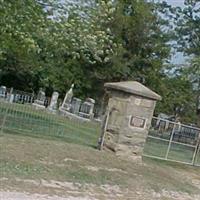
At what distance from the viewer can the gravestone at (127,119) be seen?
1512cm

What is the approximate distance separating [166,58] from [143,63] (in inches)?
99.7

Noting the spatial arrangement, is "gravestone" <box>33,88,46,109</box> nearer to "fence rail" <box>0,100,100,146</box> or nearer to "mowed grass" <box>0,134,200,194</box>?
"fence rail" <box>0,100,100,146</box>

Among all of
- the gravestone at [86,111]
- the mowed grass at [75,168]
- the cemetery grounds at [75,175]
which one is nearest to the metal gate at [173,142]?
the cemetery grounds at [75,175]

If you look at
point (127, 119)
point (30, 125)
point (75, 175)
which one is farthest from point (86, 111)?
point (75, 175)

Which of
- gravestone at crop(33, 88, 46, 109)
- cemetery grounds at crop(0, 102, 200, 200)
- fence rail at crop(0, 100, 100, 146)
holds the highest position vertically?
gravestone at crop(33, 88, 46, 109)

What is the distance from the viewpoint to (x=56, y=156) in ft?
42.0

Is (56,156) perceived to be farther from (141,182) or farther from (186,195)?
(186,195)

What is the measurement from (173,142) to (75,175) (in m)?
8.21

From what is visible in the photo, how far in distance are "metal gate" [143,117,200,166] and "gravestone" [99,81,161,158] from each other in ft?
8.07

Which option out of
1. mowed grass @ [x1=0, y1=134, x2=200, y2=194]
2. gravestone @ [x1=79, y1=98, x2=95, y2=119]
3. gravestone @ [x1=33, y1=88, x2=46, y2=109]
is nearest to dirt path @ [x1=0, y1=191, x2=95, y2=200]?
mowed grass @ [x1=0, y1=134, x2=200, y2=194]

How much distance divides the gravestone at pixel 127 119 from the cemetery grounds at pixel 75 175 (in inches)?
13.5

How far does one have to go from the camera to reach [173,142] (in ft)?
62.8

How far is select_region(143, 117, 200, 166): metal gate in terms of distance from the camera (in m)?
18.5

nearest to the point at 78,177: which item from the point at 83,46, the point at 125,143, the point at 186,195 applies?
the point at 186,195
